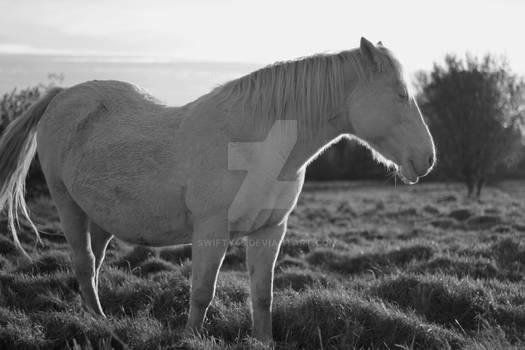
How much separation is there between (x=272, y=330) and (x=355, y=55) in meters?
2.05

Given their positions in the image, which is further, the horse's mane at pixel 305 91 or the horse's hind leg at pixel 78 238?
the horse's hind leg at pixel 78 238

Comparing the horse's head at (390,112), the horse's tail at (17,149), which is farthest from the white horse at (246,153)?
the horse's tail at (17,149)

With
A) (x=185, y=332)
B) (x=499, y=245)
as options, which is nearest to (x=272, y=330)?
(x=185, y=332)

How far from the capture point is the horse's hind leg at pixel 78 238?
4383 millimetres

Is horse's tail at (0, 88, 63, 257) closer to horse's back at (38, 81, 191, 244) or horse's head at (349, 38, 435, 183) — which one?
horse's back at (38, 81, 191, 244)

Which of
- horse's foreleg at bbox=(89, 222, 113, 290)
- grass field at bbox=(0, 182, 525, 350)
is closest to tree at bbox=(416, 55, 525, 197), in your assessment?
grass field at bbox=(0, 182, 525, 350)

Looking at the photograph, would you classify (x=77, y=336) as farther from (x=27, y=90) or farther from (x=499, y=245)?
(x=27, y=90)

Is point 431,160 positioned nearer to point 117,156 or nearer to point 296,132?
point 296,132

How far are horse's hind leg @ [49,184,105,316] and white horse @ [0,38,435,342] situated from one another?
54 cm

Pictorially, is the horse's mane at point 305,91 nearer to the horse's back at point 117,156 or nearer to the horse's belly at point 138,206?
the horse's back at point 117,156

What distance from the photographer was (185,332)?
3328 millimetres

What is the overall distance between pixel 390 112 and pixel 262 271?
141 cm

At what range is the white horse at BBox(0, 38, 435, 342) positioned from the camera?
3.29 m

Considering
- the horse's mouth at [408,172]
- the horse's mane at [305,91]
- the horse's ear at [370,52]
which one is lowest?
the horse's mouth at [408,172]
